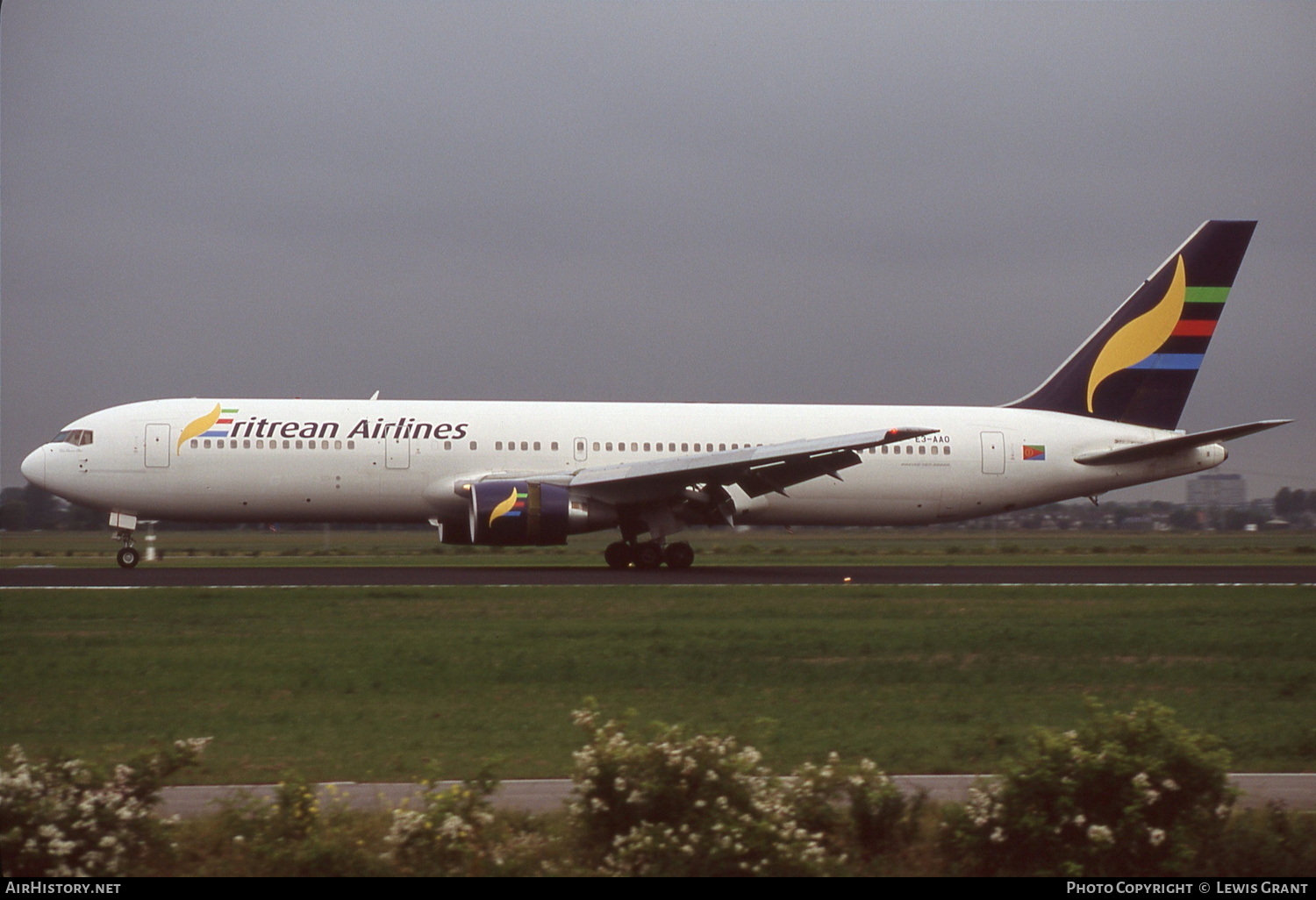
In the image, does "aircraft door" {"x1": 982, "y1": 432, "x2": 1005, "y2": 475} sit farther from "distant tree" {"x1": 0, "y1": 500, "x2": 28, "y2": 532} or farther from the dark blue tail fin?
"distant tree" {"x1": 0, "y1": 500, "x2": 28, "y2": 532}

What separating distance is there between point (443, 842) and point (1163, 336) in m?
30.4

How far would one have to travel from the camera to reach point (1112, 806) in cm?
730

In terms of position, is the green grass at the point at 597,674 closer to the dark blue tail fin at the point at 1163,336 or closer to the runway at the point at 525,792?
the runway at the point at 525,792

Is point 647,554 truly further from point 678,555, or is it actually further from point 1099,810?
point 1099,810

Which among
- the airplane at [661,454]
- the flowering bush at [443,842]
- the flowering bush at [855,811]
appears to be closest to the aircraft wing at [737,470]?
the airplane at [661,454]

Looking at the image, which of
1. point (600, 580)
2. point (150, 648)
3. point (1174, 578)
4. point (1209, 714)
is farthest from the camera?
point (1174, 578)

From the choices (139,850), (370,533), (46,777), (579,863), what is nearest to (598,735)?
(579,863)

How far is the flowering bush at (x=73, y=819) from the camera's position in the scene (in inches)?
267

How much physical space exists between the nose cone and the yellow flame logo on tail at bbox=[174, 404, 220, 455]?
3237 millimetres

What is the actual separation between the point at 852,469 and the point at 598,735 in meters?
23.8

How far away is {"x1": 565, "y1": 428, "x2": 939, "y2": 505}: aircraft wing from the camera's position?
26812 mm

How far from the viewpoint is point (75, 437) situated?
1125 inches

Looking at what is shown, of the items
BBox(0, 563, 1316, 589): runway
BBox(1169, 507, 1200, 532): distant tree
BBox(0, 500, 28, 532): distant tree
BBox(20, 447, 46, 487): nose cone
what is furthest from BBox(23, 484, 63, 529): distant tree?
BBox(1169, 507, 1200, 532): distant tree

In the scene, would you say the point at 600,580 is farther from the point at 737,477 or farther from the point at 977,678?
the point at 977,678
